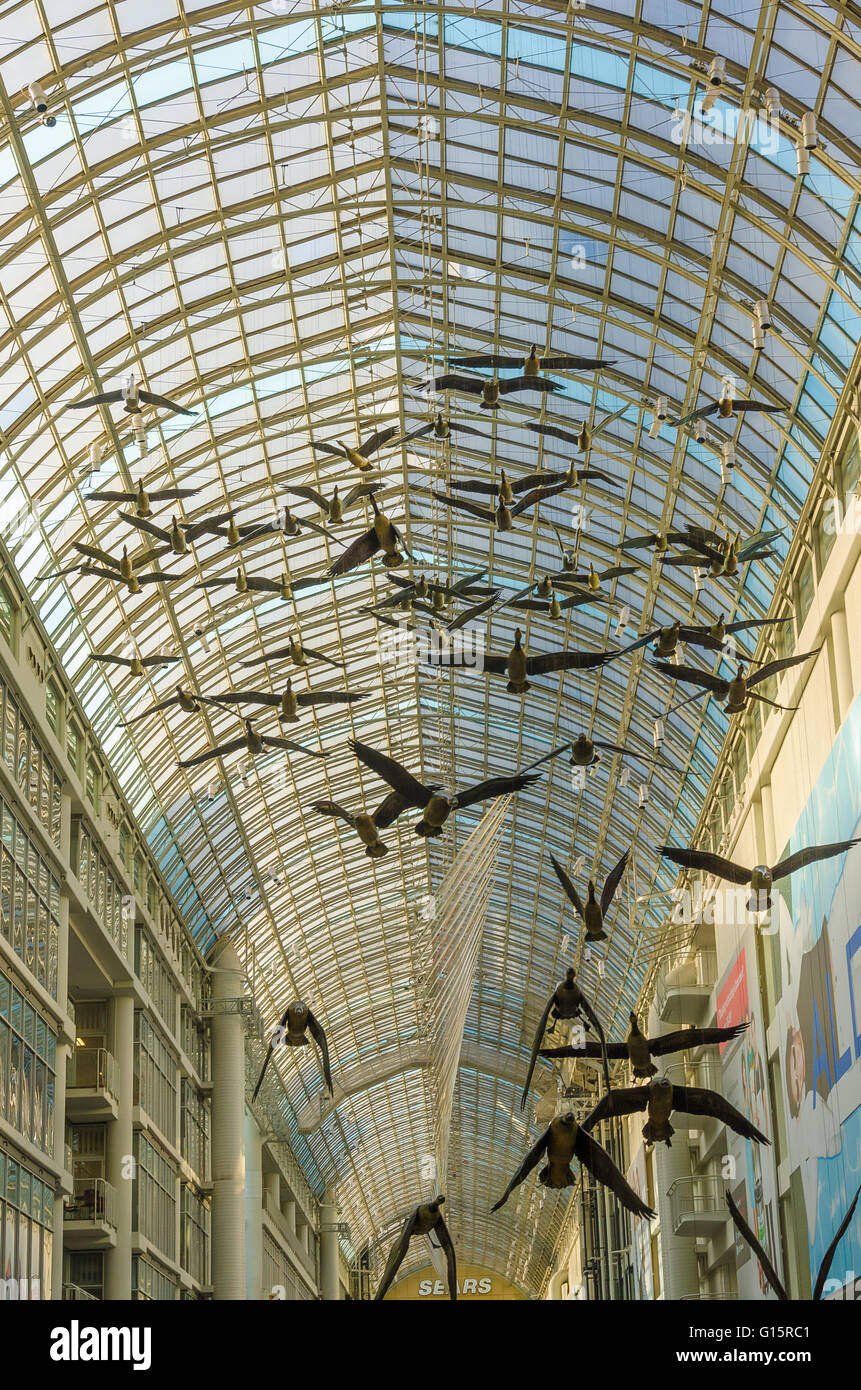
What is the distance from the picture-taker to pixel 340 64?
42.5 meters

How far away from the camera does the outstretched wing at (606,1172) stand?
85.3ft

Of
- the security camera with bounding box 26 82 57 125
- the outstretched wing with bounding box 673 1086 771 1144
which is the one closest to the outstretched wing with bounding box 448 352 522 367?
the security camera with bounding box 26 82 57 125

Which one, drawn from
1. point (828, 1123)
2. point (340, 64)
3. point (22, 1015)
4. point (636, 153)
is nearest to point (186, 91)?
point (340, 64)

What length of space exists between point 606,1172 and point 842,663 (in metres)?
16.9

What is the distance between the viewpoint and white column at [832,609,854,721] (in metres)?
39.1

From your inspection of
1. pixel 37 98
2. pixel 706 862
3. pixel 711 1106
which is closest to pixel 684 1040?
pixel 711 1106

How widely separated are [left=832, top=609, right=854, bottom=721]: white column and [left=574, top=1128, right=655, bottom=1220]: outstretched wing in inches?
598

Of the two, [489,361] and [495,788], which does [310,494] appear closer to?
[489,361]

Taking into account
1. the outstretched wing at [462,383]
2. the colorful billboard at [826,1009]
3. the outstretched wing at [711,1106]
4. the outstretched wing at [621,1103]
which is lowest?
the outstretched wing at [711,1106]

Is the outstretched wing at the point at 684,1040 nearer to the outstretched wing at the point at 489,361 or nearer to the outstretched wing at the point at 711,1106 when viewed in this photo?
the outstretched wing at the point at 711,1106

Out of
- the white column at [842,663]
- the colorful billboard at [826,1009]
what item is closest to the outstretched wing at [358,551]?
the colorful billboard at [826,1009]

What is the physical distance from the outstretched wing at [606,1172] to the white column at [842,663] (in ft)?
49.8

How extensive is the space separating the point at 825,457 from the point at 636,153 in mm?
8670
